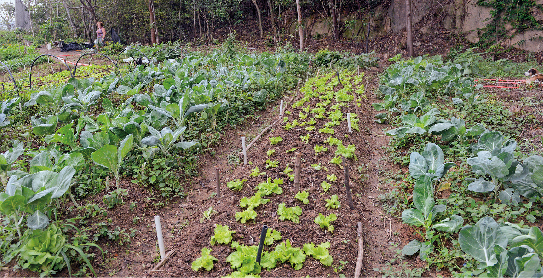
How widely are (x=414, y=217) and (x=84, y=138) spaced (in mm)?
3583

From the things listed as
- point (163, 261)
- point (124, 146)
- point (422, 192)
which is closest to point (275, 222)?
point (163, 261)

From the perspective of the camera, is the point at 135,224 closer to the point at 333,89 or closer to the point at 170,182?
the point at 170,182

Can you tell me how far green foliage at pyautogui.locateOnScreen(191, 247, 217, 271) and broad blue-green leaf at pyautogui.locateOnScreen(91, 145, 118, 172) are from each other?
1536mm

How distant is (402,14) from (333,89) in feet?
33.2

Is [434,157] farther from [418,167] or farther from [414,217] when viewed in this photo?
[414,217]

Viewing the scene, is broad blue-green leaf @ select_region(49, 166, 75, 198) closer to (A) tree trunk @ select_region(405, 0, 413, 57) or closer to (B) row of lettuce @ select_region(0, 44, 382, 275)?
(B) row of lettuce @ select_region(0, 44, 382, 275)

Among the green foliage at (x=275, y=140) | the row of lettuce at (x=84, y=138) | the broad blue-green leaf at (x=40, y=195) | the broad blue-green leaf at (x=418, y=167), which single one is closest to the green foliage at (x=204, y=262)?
the row of lettuce at (x=84, y=138)

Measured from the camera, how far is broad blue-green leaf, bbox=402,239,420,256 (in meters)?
2.86

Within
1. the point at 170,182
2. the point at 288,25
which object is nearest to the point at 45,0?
the point at 288,25

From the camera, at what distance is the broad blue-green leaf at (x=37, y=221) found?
2.62m

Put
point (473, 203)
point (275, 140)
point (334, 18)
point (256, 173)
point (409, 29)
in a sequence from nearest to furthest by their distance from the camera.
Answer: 1. point (473, 203)
2. point (256, 173)
3. point (275, 140)
4. point (409, 29)
5. point (334, 18)

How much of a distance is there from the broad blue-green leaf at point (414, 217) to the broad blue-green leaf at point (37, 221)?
304 centimetres

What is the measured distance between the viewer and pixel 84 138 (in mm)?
3809

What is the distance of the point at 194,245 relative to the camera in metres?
3.02
